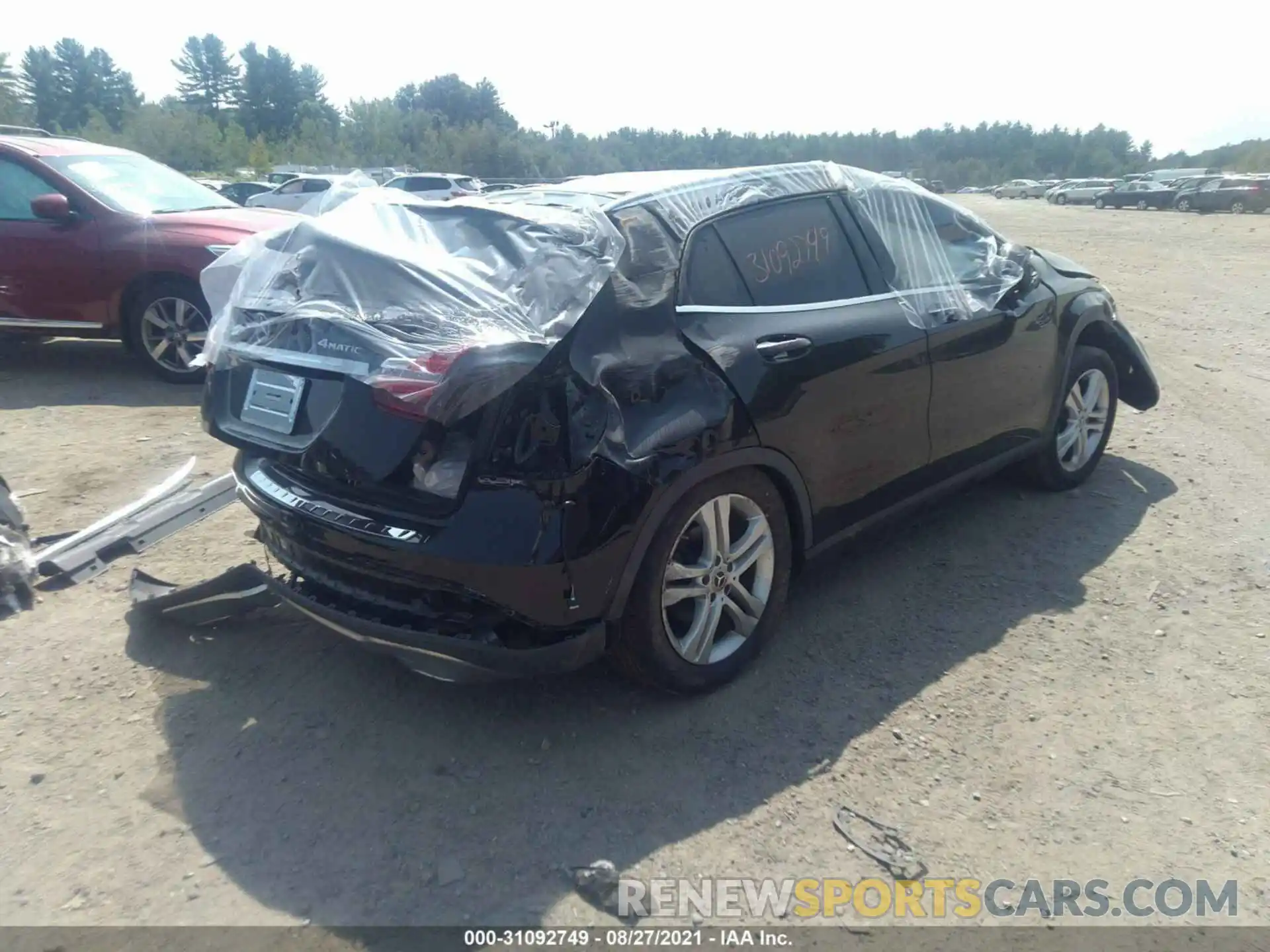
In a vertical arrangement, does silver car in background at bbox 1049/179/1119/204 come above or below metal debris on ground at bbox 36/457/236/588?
below

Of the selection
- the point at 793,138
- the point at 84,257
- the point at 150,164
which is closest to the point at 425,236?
the point at 84,257

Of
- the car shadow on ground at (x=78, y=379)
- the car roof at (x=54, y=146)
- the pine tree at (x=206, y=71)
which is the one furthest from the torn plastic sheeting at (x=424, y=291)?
the pine tree at (x=206, y=71)

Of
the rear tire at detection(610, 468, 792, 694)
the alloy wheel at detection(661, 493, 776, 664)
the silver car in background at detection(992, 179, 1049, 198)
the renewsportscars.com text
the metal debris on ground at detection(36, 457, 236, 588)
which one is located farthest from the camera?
the silver car in background at detection(992, 179, 1049, 198)

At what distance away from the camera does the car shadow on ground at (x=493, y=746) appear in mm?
2689

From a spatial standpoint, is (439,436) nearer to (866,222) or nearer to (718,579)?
(718,579)

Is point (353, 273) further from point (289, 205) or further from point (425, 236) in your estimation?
point (289, 205)

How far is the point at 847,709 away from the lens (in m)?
3.41

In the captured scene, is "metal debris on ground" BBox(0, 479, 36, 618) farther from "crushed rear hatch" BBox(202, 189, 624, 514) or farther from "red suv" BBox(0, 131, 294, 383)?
"red suv" BBox(0, 131, 294, 383)

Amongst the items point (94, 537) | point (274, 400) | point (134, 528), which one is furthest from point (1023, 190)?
point (274, 400)

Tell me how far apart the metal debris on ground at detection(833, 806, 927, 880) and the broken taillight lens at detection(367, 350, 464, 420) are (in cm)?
165

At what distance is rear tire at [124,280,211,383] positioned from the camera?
7.39m

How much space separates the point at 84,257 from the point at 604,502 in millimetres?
6300

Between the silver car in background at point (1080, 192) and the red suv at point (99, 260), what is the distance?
50.3 metres

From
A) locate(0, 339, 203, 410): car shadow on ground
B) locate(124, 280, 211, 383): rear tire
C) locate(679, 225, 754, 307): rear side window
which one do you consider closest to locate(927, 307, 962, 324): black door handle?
locate(679, 225, 754, 307): rear side window
